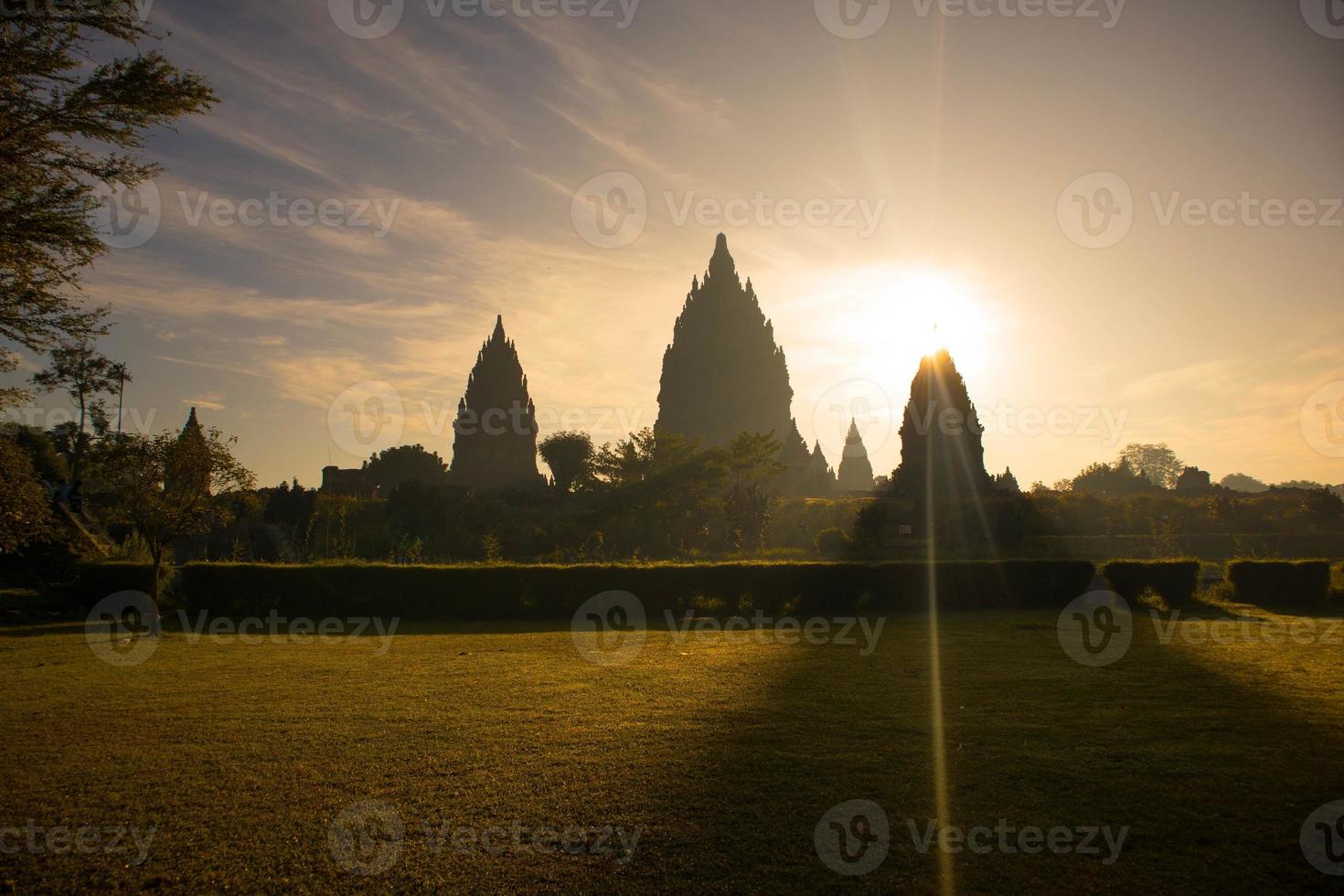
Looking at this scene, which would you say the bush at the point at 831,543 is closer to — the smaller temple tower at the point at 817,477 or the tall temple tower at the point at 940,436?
the tall temple tower at the point at 940,436

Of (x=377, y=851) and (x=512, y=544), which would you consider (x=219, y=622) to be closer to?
(x=377, y=851)

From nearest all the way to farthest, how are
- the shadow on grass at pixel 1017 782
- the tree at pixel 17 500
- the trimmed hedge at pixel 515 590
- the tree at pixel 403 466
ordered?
the shadow on grass at pixel 1017 782 < the tree at pixel 17 500 < the trimmed hedge at pixel 515 590 < the tree at pixel 403 466

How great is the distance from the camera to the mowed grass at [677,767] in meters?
4.39

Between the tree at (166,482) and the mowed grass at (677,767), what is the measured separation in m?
7.87

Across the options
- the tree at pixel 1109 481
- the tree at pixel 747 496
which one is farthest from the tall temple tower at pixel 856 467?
the tree at pixel 747 496

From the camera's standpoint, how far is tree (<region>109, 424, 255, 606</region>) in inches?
694

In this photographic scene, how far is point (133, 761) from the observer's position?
20.3ft

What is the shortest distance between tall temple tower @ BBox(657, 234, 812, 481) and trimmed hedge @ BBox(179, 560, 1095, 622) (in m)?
105

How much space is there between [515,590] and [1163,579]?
55.9 feet

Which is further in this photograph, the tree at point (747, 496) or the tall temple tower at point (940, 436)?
the tall temple tower at point (940, 436)

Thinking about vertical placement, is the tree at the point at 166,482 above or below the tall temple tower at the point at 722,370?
below

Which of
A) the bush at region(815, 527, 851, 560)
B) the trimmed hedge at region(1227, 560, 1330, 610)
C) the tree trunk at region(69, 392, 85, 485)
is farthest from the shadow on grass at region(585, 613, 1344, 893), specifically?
the tree trunk at region(69, 392, 85, 485)

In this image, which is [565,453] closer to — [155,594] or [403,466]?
[403,466]

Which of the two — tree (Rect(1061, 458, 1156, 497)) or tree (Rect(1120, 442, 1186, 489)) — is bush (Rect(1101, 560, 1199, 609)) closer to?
tree (Rect(1061, 458, 1156, 497))
